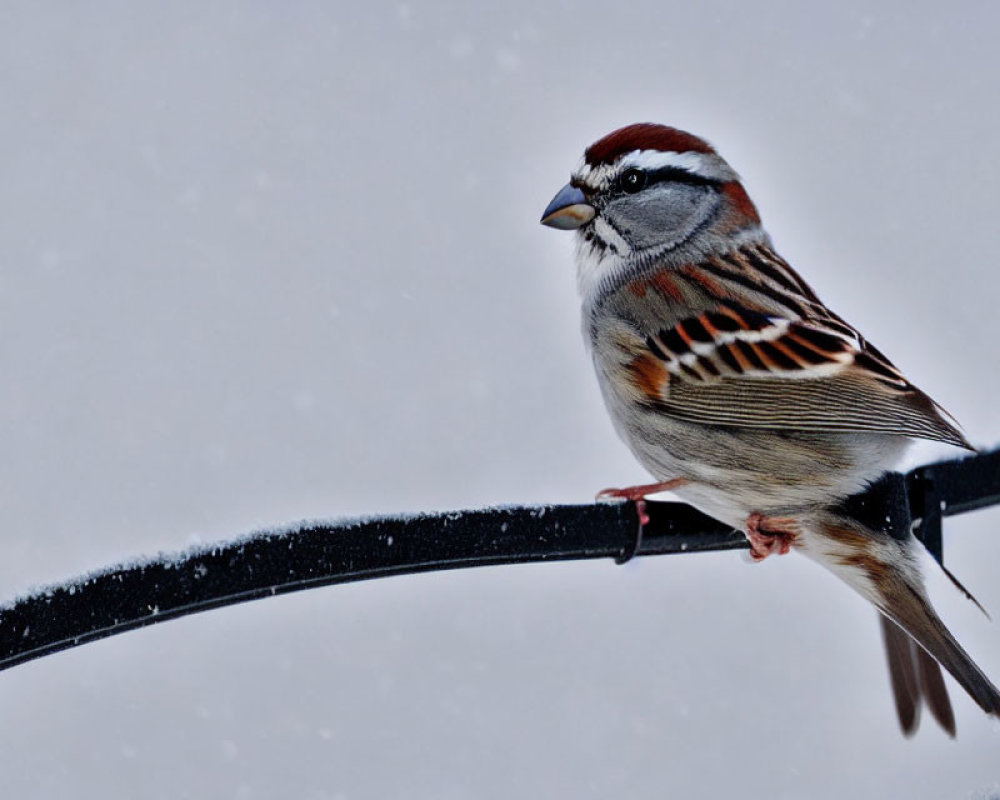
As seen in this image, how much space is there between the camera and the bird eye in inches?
116

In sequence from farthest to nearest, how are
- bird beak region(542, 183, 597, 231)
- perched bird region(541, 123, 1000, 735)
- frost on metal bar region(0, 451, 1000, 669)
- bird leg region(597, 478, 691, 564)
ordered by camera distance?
bird beak region(542, 183, 597, 231), perched bird region(541, 123, 1000, 735), bird leg region(597, 478, 691, 564), frost on metal bar region(0, 451, 1000, 669)

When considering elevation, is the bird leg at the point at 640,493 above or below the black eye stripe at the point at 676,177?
below

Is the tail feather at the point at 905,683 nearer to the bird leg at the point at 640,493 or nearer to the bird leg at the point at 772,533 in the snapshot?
the bird leg at the point at 772,533

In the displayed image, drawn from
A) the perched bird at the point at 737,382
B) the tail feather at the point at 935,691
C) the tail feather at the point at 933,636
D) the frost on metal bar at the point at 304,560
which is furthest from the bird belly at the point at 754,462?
the frost on metal bar at the point at 304,560

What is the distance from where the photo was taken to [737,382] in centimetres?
264

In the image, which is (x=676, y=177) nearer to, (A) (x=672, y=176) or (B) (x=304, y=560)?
(A) (x=672, y=176)

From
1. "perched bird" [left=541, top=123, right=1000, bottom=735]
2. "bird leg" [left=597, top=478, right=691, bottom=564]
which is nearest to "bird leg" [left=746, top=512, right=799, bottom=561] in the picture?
"perched bird" [left=541, top=123, right=1000, bottom=735]

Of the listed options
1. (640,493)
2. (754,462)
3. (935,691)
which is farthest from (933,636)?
(640,493)

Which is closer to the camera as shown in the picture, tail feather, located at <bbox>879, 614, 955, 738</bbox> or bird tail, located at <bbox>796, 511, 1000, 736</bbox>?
bird tail, located at <bbox>796, 511, 1000, 736</bbox>

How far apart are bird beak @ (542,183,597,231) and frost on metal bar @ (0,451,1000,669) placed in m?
1.04

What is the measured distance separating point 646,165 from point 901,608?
1.10 metres

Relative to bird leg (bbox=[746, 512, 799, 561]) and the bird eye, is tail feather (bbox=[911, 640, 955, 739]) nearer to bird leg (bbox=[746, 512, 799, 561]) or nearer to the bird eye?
bird leg (bbox=[746, 512, 799, 561])

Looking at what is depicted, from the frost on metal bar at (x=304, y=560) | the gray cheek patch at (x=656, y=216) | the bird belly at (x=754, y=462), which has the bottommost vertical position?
the frost on metal bar at (x=304, y=560)

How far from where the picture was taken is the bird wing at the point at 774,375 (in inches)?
96.0
